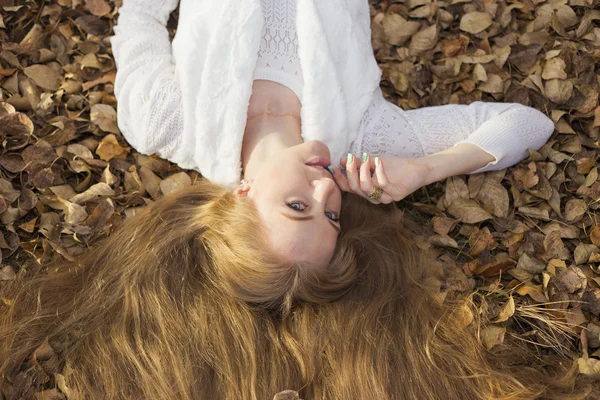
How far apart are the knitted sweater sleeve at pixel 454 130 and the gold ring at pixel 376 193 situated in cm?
35

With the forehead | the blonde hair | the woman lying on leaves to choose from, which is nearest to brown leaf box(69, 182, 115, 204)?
the woman lying on leaves

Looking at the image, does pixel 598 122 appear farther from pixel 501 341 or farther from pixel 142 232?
pixel 142 232

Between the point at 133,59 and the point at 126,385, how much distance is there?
5.21ft

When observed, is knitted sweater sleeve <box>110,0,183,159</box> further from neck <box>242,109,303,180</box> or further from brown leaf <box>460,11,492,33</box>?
brown leaf <box>460,11,492,33</box>

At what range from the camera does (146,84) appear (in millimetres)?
3043

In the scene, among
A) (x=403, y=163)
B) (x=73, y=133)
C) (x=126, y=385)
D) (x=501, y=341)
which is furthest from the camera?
(x=73, y=133)

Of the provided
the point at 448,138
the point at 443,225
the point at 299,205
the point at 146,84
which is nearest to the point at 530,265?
the point at 443,225

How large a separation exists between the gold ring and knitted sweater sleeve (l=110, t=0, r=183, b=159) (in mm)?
984

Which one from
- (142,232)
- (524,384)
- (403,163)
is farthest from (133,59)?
(524,384)

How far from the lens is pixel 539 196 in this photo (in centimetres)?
315

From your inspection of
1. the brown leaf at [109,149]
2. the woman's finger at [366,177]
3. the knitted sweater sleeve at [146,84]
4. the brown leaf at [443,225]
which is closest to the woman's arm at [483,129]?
the brown leaf at [443,225]

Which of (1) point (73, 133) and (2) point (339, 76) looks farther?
(1) point (73, 133)

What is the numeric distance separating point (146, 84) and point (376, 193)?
124 cm

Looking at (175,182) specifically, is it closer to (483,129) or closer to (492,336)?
(483,129)
